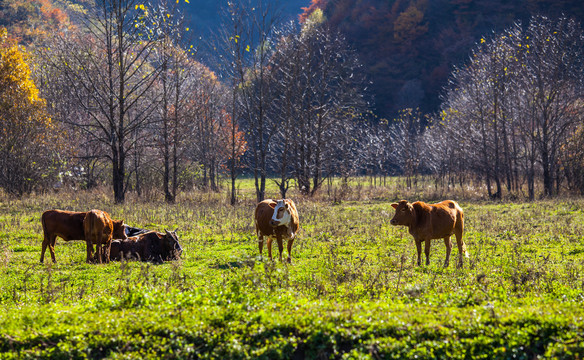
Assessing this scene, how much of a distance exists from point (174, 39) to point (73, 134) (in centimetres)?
1049

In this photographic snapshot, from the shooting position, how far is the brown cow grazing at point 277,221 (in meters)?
11.3

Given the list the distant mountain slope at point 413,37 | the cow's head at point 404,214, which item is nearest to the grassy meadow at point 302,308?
the cow's head at point 404,214

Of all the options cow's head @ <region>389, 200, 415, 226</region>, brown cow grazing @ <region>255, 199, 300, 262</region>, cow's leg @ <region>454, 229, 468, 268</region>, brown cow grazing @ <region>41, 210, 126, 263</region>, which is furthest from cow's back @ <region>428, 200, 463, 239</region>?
brown cow grazing @ <region>41, 210, 126, 263</region>

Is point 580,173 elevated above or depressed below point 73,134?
below

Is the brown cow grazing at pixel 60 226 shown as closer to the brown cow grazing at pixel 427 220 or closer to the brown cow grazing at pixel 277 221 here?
the brown cow grazing at pixel 277 221

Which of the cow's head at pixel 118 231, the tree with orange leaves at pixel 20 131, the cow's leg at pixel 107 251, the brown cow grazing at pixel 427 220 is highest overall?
the tree with orange leaves at pixel 20 131

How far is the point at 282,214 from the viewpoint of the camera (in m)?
11.4

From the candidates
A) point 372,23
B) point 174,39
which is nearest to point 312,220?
point 174,39

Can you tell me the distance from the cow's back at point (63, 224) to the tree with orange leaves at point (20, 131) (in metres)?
16.7

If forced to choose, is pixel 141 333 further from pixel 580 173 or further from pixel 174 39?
pixel 580 173

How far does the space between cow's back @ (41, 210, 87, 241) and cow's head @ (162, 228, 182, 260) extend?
195 centimetres

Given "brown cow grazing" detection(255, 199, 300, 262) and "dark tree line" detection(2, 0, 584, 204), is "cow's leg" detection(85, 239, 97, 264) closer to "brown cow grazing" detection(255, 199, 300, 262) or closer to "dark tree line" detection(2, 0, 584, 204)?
"brown cow grazing" detection(255, 199, 300, 262)

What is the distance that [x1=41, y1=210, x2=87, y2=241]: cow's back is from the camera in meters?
11.7

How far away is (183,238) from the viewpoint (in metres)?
15.0
